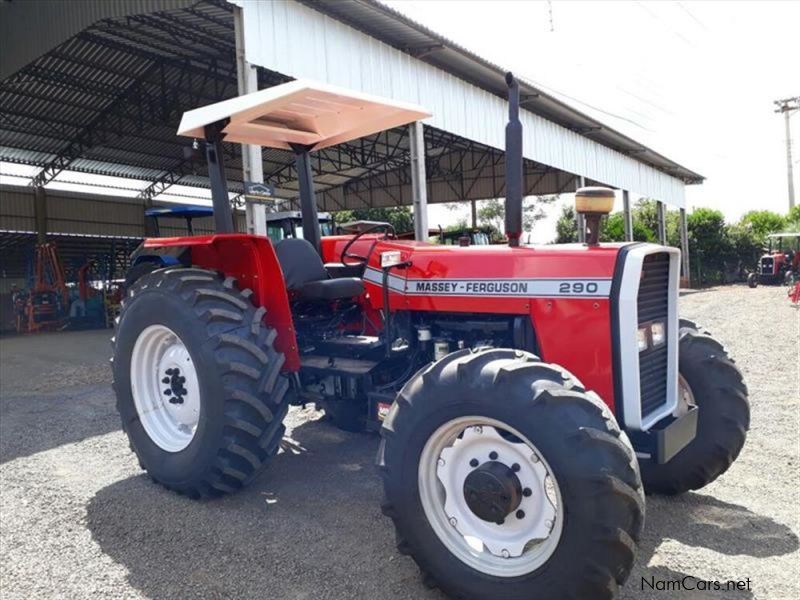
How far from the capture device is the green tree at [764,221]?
116ft

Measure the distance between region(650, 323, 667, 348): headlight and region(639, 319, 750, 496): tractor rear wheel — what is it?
356 mm

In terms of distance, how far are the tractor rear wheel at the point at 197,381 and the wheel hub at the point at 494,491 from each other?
1.36 metres

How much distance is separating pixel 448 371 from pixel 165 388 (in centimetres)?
214

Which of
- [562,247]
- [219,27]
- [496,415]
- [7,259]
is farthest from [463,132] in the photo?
[7,259]

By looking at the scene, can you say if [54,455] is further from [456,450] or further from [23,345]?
[23,345]

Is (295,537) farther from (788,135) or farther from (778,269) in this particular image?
(788,135)

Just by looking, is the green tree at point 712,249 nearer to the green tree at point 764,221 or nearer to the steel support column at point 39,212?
the green tree at point 764,221

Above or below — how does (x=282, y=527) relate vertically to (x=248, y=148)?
below

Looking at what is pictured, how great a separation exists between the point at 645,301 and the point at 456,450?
126cm

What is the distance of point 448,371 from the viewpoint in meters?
2.58

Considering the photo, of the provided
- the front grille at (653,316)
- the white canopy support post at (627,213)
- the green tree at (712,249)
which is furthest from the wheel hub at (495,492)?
the green tree at (712,249)

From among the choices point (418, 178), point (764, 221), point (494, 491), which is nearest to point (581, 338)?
point (494, 491)

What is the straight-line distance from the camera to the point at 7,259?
24.7m

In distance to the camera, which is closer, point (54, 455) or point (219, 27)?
point (54, 455)
